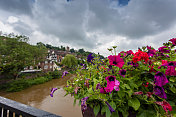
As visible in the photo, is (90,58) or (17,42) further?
(17,42)

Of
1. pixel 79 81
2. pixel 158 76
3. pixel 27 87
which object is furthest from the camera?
pixel 27 87

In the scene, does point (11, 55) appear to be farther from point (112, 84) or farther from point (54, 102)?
point (112, 84)

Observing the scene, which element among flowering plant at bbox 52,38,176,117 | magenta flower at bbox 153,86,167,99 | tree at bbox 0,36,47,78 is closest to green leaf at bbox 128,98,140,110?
flowering plant at bbox 52,38,176,117

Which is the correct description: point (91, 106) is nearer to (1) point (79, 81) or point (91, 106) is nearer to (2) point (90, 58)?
(1) point (79, 81)

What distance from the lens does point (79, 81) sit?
0.87 meters

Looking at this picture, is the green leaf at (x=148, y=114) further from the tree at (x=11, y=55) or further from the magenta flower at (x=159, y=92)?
the tree at (x=11, y=55)

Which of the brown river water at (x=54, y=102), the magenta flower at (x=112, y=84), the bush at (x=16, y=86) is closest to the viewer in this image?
the magenta flower at (x=112, y=84)

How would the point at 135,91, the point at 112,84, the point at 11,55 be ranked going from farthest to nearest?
the point at 11,55
the point at 135,91
the point at 112,84

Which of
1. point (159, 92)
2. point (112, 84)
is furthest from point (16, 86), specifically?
point (159, 92)

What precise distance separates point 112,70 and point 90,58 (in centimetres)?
53

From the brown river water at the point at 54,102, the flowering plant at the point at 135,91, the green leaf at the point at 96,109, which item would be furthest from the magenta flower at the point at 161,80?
the brown river water at the point at 54,102

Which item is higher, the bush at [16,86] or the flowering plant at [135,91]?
the flowering plant at [135,91]

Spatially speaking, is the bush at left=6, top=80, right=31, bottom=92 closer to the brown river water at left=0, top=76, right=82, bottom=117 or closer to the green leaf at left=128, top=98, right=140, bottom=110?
the brown river water at left=0, top=76, right=82, bottom=117

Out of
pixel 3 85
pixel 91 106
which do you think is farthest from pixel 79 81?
pixel 3 85
